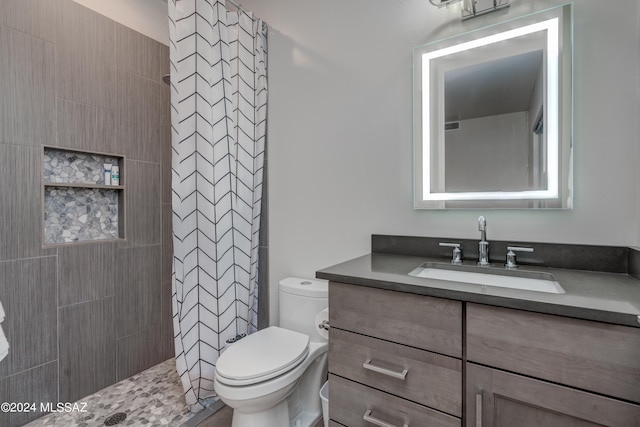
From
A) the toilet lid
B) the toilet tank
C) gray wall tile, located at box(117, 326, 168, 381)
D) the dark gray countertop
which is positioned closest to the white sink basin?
the dark gray countertop

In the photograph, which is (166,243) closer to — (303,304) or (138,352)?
(138,352)

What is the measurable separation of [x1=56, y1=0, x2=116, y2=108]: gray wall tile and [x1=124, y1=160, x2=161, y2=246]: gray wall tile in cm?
43

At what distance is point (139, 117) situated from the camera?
6.81ft

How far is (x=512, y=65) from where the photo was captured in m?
1.37

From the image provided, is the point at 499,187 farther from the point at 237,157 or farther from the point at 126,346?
the point at 126,346

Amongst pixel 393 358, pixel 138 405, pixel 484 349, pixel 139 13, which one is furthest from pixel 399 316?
pixel 139 13

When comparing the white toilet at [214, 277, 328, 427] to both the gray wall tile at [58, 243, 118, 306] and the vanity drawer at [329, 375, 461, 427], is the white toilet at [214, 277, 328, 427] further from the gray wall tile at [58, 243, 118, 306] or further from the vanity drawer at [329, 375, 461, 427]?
the gray wall tile at [58, 243, 118, 306]

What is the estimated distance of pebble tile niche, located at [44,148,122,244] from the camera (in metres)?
1.75

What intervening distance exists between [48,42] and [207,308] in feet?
5.42

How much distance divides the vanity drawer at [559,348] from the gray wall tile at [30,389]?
2081 millimetres

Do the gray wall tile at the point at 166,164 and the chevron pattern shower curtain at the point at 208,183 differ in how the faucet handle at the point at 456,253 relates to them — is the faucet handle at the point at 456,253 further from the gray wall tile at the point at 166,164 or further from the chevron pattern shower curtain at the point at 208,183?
the gray wall tile at the point at 166,164

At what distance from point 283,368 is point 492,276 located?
97cm

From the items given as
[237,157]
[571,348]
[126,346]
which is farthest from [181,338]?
[571,348]

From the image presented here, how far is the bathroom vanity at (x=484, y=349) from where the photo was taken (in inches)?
29.7
